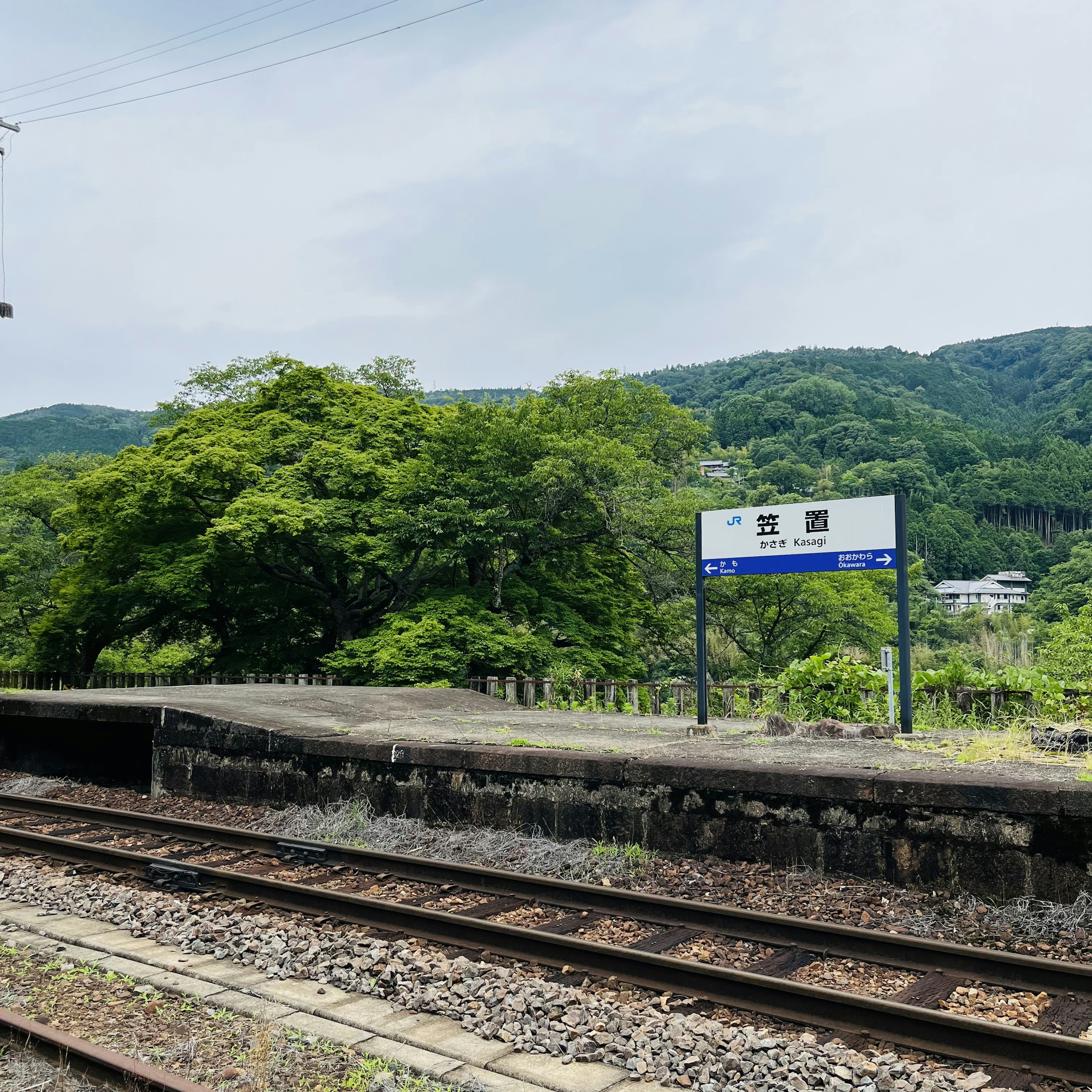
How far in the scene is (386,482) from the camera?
20.8m

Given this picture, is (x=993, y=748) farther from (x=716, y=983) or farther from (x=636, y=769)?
(x=716, y=983)

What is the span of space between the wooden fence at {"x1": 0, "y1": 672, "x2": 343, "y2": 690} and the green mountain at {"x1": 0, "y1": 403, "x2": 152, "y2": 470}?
64391 mm

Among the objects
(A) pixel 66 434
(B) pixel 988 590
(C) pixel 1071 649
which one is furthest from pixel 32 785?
(A) pixel 66 434

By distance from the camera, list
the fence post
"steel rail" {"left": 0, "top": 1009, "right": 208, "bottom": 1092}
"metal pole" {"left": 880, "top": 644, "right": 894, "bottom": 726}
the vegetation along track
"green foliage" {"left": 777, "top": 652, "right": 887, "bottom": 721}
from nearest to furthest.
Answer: "steel rail" {"left": 0, "top": 1009, "right": 208, "bottom": 1092} < the vegetation along track < "metal pole" {"left": 880, "top": 644, "right": 894, "bottom": 726} < "green foliage" {"left": 777, "top": 652, "right": 887, "bottom": 721} < the fence post

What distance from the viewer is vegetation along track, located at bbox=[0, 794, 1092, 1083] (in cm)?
422

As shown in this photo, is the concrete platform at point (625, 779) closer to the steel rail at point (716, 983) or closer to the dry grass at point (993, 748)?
the dry grass at point (993, 748)

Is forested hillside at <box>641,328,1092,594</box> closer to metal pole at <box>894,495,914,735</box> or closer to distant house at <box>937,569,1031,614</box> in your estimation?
distant house at <box>937,569,1031,614</box>

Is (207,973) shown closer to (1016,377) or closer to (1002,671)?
(1002,671)

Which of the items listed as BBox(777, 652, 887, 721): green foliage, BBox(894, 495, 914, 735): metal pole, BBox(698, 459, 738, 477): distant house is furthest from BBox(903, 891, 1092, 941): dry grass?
BBox(698, 459, 738, 477): distant house

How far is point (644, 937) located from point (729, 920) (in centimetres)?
52

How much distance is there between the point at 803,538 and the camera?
9977mm

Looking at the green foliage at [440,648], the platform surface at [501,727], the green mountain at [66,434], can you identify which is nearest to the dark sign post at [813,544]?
the platform surface at [501,727]

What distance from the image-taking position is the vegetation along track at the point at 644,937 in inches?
166

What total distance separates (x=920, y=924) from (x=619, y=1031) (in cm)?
228
